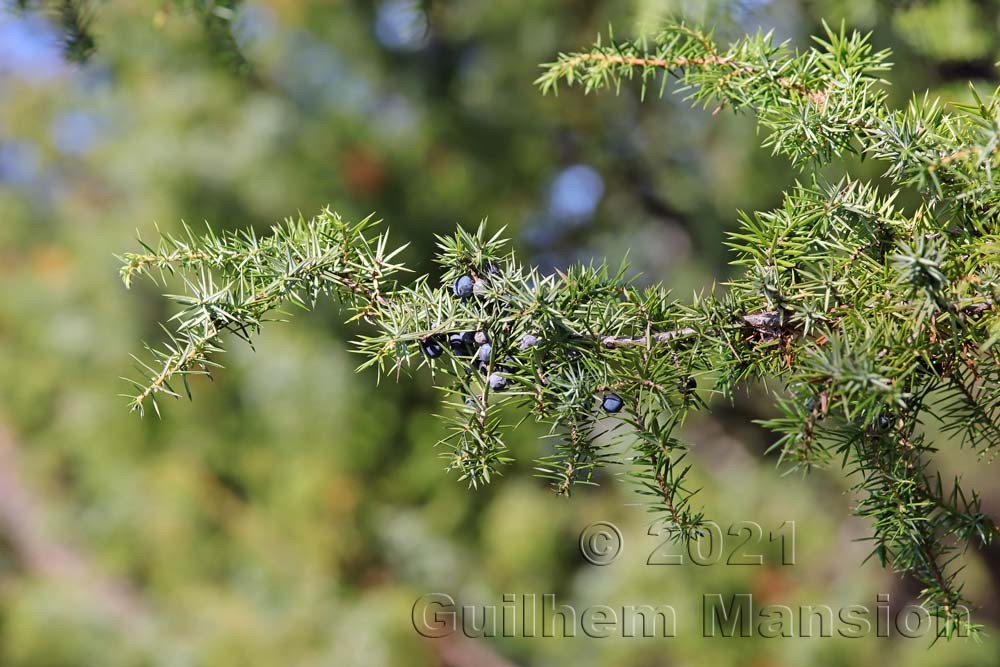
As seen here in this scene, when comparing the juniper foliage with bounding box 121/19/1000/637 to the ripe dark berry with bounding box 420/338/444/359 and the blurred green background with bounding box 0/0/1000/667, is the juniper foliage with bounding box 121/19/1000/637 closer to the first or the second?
Answer: the ripe dark berry with bounding box 420/338/444/359

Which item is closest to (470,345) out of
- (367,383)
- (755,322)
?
(755,322)

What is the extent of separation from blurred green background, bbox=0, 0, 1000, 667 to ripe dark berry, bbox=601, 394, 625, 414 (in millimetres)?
1055

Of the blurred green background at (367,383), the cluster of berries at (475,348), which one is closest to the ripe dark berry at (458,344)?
the cluster of berries at (475,348)

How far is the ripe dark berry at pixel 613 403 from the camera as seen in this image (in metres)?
0.38

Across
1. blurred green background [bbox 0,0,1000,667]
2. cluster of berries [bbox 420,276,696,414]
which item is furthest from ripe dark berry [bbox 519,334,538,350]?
blurred green background [bbox 0,0,1000,667]

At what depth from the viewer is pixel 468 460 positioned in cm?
39

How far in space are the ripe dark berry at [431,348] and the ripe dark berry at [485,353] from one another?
0.02 meters

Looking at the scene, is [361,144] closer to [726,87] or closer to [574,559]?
[574,559]

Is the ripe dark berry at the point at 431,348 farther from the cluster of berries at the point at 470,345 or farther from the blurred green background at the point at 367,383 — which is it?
the blurred green background at the point at 367,383

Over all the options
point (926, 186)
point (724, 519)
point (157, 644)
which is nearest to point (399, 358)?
point (926, 186)

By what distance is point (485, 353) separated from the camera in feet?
1.23

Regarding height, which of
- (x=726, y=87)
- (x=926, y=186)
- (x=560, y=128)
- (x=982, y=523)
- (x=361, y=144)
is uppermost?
(x=560, y=128)

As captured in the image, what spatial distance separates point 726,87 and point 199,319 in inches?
12.7

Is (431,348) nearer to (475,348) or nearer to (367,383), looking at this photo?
(475,348)
